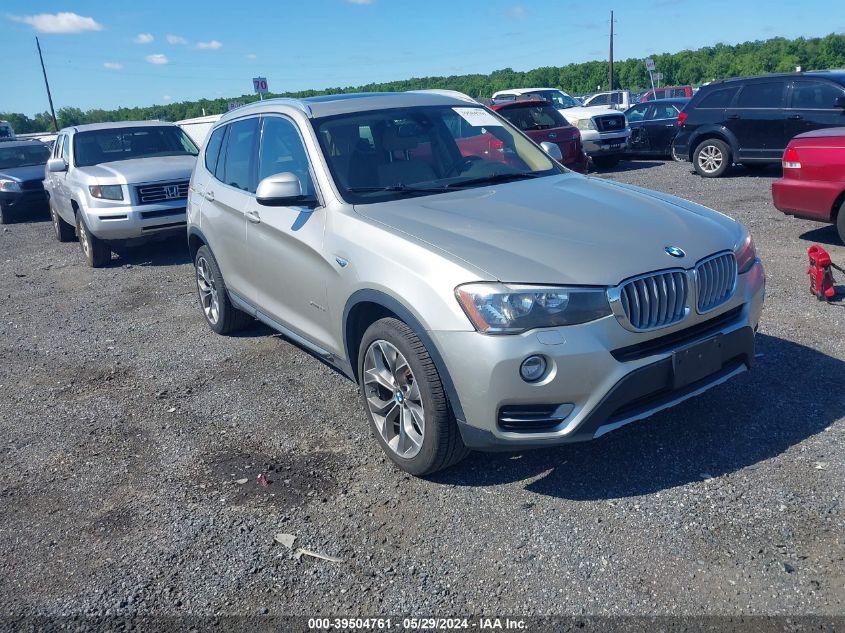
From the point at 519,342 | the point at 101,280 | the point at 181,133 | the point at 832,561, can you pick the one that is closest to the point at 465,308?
the point at 519,342

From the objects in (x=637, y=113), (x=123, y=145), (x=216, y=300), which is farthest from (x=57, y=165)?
(x=637, y=113)

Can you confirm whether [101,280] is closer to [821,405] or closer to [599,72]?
[821,405]

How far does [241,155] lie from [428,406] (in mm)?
2926

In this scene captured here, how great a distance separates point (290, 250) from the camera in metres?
4.54

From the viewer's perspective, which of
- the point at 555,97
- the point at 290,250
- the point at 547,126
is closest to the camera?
the point at 290,250

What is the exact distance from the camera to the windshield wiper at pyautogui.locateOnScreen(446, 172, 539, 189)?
4.54 meters

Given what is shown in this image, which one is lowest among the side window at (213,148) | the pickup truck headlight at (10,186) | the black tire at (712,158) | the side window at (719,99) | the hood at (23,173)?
the black tire at (712,158)

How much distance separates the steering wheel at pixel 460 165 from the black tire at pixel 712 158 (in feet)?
34.5

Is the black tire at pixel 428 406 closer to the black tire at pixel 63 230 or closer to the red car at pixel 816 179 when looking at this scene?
the red car at pixel 816 179

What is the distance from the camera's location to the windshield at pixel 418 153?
4.39 metres

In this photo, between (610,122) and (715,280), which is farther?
(610,122)

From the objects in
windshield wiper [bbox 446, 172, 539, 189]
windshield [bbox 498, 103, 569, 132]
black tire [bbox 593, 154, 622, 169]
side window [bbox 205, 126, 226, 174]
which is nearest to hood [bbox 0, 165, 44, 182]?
windshield [bbox 498, 103, 569, 132]

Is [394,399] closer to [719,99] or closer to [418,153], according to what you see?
[418,153]

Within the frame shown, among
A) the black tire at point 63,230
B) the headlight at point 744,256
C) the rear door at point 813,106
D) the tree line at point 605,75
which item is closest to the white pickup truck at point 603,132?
the rear door at point 813,106
